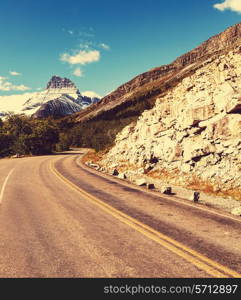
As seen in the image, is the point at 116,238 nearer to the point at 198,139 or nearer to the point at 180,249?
the point at 180,249

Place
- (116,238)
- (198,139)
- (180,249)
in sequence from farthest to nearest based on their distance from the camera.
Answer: (198,139), (116,238), (180,249)

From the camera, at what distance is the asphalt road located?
498cm

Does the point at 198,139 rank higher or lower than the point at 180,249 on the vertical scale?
higher

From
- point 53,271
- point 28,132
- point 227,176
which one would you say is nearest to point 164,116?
point 227,176

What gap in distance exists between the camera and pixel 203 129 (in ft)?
→ 57.3

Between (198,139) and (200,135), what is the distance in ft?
1.11

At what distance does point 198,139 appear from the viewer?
17078mm

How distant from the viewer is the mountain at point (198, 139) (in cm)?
1462

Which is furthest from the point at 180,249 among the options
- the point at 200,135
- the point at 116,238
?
the point at 200,135

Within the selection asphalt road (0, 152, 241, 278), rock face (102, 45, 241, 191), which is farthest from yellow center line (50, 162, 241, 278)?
rock face (102, 45, 241, 191)

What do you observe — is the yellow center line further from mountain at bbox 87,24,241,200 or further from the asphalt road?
mountain at bbox 87,24,241,200

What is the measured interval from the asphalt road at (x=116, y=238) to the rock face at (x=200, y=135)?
4816mm
